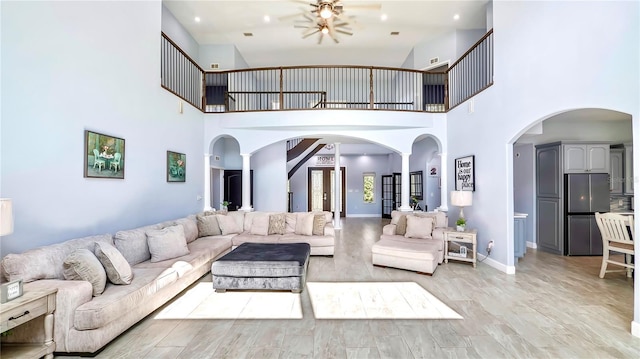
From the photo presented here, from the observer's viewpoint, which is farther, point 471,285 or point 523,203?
point 523,203

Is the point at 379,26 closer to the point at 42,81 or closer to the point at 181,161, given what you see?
the point at 181,161

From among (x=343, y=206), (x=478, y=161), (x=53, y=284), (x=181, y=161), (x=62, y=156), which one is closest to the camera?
(x=53, y=284)

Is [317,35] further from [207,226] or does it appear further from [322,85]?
[207,226]

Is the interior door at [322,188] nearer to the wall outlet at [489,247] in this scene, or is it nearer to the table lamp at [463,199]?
the table lamp at [463,199]

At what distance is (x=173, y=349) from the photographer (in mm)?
2531

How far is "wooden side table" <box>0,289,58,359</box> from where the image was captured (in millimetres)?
2006

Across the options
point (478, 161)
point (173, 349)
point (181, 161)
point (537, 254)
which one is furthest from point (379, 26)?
point (173, 349)

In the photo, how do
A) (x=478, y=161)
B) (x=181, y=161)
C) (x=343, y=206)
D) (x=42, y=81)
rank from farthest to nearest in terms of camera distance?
(x=343, y=206), (x=181, y=161), (x=478, y=161), (x=42, y=81)

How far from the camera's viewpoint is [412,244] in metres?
4.97

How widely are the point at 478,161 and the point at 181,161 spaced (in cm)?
578

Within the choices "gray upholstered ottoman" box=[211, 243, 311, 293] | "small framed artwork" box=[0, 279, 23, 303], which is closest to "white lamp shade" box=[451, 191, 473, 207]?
"gray upholstered ottoman" box=[211, 243, 311, 293]

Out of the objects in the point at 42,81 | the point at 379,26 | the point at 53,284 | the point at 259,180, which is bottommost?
the point at 53,284

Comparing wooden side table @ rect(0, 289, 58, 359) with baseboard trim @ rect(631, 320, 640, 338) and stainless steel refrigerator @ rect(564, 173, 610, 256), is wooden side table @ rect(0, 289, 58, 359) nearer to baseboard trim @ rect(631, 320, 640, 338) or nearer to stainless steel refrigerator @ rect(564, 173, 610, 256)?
baseboard trim @ rect(631, 320, 640, 338)

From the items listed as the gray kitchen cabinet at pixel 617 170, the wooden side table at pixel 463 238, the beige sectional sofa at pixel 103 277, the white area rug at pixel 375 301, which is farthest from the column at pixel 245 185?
the gray kitchen cabinet at pixel 617 170
